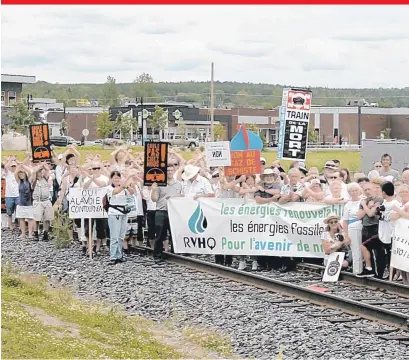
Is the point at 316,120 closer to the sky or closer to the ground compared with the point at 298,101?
closer to the sky

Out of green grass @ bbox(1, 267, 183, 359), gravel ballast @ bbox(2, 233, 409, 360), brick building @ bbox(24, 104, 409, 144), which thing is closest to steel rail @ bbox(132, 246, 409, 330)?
gravel ballast @ bbox(2, 233, 409, 360)

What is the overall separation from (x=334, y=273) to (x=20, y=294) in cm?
542

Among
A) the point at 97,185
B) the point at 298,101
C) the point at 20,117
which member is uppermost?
the point at 20,117

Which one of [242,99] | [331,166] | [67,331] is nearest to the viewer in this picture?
[67,331]

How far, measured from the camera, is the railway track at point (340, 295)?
12.3 m

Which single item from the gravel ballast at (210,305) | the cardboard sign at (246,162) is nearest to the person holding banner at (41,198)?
the gravel ballast at (210,305)

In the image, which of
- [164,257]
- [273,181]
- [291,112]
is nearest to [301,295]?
[273,181]

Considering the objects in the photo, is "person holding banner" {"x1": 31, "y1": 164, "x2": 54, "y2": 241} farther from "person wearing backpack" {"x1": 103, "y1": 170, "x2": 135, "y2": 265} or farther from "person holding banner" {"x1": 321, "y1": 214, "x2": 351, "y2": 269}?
"person holding banner" {"x1": 321, "y1": 214, "x2": 351, "y2": 269}

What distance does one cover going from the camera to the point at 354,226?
15.7 meters

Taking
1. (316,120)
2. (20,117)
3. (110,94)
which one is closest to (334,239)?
(20,117)

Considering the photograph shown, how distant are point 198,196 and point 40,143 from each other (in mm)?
5337

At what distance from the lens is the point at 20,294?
1362 centimetres

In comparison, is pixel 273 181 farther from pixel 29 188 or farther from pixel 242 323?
pixel 29 188

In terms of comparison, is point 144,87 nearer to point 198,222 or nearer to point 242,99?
point 242,99
